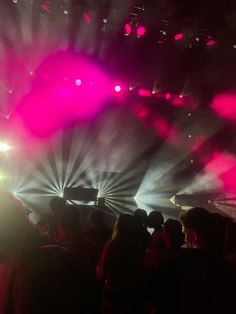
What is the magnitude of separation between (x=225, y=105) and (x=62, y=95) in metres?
4.96

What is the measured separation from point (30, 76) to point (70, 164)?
3495 mm

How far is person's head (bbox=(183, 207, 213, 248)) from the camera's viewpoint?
219 cm

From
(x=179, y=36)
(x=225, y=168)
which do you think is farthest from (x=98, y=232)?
(x=225, y=168)

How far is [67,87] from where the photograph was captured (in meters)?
11.0

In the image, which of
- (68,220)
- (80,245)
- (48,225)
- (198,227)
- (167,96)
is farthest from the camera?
(167,96)

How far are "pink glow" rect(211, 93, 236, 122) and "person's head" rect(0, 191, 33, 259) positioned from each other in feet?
33.9

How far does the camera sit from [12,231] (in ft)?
6.06

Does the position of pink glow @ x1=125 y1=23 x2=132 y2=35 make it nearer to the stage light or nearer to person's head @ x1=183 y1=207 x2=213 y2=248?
the stage light

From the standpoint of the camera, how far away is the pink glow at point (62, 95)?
10617 millimetres

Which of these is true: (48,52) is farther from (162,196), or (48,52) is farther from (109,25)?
(162,196)

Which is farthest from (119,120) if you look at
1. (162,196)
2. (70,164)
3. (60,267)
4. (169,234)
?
(60,267)

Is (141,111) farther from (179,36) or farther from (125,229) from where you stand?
(125,229)

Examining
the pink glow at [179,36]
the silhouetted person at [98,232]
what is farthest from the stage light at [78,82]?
the silhouetted person at [98,232]

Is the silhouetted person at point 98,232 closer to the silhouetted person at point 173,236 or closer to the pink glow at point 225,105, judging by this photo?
the silhouetted person at point 173,236
